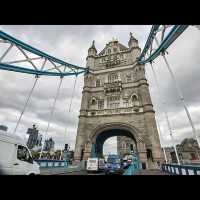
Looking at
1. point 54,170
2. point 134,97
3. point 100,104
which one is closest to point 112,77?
point 100,104

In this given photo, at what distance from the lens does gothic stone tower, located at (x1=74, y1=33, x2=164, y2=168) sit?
20989 mm

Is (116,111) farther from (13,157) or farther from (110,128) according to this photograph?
(13,157)

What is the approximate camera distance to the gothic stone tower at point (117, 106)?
826 inches

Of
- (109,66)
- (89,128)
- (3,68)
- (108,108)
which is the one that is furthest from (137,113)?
(3,68)

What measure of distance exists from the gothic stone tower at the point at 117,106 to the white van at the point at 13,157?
14.9m

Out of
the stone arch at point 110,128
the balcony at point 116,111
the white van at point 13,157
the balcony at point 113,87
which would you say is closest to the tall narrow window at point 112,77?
the balcony at point 113,87

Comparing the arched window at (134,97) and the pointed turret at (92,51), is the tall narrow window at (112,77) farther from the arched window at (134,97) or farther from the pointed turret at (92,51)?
the pointed turret at (92,51)

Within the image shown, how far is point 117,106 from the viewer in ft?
83.6

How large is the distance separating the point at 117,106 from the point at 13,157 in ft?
66.0

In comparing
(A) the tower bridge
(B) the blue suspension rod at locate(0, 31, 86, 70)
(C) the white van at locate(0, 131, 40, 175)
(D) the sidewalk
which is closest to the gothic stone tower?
(A) the tower bridge
